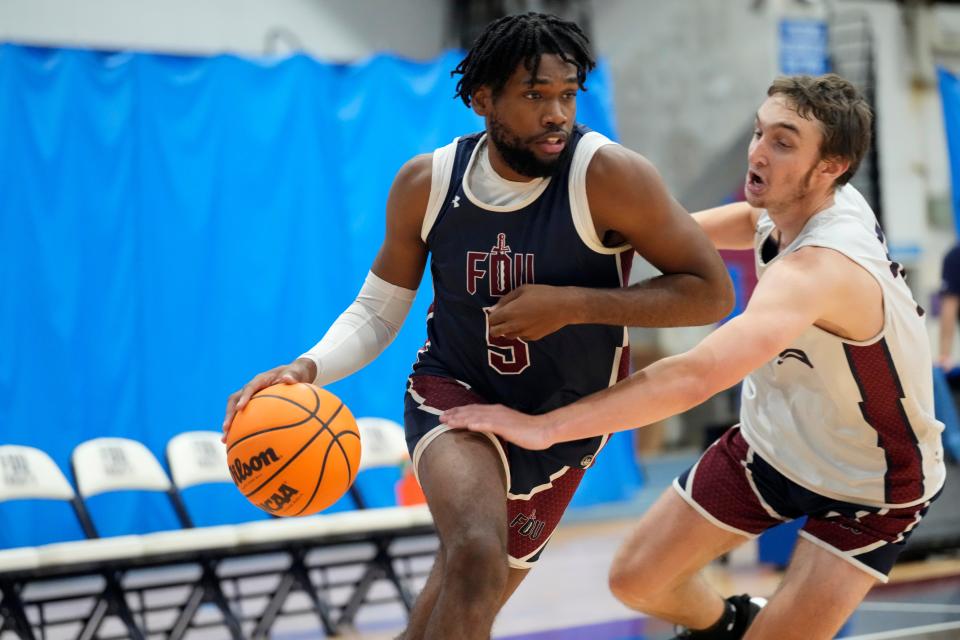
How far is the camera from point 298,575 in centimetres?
548

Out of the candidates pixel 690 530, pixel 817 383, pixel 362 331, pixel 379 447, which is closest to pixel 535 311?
pixel 362 331

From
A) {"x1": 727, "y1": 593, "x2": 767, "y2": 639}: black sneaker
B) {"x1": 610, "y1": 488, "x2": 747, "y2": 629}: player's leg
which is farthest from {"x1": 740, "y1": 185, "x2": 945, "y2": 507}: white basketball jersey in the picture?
{"x1": 727, "y1": 593, "x2": 767, "y2": 639}: black sneaker

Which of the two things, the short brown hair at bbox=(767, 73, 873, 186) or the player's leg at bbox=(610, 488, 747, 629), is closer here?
the short brown hair at bbox=(767, 73, 873, 186)

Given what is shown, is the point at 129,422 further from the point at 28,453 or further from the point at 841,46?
the point at 841,46

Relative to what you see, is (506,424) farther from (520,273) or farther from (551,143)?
(551,143)

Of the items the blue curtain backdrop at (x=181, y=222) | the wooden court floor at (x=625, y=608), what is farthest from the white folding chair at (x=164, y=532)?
the blue curtain backdrop at (x=181, y=222)

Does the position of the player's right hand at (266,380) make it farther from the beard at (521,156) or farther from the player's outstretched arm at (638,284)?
the beard at (521,156)

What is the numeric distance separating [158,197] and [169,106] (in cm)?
65

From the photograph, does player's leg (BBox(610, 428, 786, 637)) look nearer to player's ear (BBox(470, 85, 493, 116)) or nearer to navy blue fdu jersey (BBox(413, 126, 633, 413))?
navy blue fdu jersey (BBox(413, 126, 633, 413))

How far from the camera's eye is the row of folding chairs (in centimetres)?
489

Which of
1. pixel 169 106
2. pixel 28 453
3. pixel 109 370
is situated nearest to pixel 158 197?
pixel 169 106

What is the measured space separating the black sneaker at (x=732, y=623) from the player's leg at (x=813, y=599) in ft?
1.70

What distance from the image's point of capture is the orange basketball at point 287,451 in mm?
2971

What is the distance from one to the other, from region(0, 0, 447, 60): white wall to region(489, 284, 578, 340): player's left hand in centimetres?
787
